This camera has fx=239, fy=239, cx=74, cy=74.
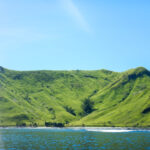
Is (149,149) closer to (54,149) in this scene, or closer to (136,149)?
(136,149)

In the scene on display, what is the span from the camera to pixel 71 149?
7912 centimetres

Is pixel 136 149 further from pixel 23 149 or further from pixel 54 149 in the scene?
pixel 23 149

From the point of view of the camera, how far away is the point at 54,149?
260 ft

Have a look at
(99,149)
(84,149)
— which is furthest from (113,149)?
(84,149)

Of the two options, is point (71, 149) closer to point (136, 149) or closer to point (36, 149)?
point (36, 149)

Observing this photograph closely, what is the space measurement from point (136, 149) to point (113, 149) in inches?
293

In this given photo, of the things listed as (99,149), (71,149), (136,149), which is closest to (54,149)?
(71,149)

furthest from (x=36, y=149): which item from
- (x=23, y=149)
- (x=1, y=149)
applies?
(x=1, y=149)

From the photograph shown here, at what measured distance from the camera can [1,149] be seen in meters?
78.9

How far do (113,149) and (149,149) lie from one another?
1149 centimetres

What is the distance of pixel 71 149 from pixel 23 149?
1585 centimetres

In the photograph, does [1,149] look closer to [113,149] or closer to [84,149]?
[84,149]

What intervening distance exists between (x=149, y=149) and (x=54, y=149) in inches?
1216

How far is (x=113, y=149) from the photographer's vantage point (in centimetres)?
7869
